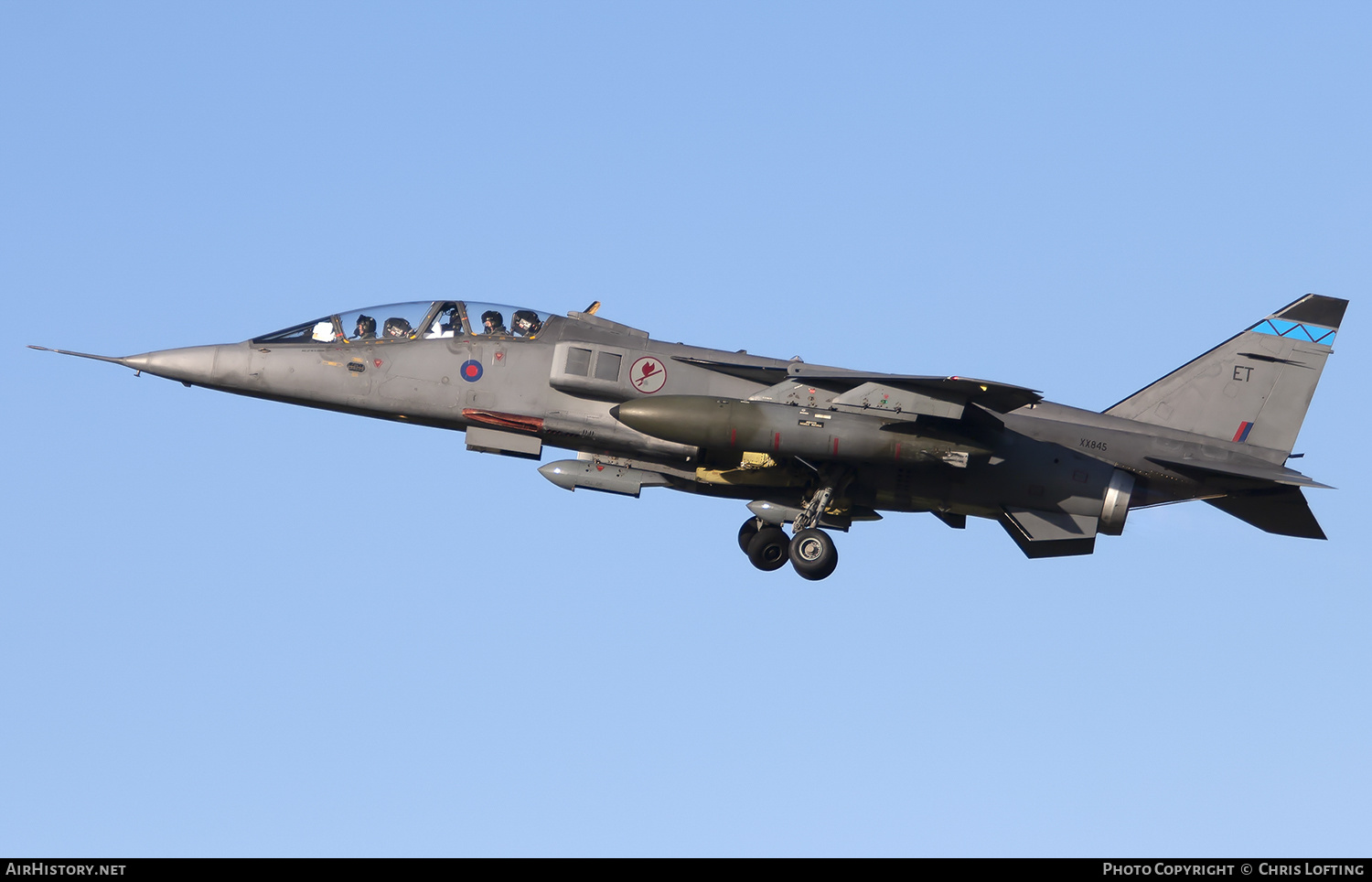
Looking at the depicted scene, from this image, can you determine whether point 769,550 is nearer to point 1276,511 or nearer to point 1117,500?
point 1117,500

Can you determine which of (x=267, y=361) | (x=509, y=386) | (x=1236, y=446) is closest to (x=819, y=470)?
(x=509, y=386)

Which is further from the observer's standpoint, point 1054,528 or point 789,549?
point 1054,528

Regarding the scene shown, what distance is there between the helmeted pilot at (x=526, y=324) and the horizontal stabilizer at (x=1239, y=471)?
350 inches

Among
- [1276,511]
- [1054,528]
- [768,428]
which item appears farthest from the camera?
[1276,511]

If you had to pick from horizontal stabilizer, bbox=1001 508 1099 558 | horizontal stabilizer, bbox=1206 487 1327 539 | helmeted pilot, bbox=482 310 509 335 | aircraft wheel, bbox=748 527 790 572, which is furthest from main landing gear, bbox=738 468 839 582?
horizontal stabilizer, bbox=1206 487 1327 539

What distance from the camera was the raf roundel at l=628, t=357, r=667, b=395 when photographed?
2028 centimetres

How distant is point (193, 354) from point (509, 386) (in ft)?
14.3

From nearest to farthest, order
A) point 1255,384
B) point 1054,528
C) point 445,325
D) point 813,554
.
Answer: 1. point 813,554
2. point 445,325
3. point 1054,528
4. point 1255,384

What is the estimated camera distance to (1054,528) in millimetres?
21172

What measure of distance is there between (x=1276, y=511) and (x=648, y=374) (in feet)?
30.3

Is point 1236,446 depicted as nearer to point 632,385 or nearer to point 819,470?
point 819,470

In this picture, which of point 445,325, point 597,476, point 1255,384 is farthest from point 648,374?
point 1255,384

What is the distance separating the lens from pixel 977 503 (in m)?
21.2
